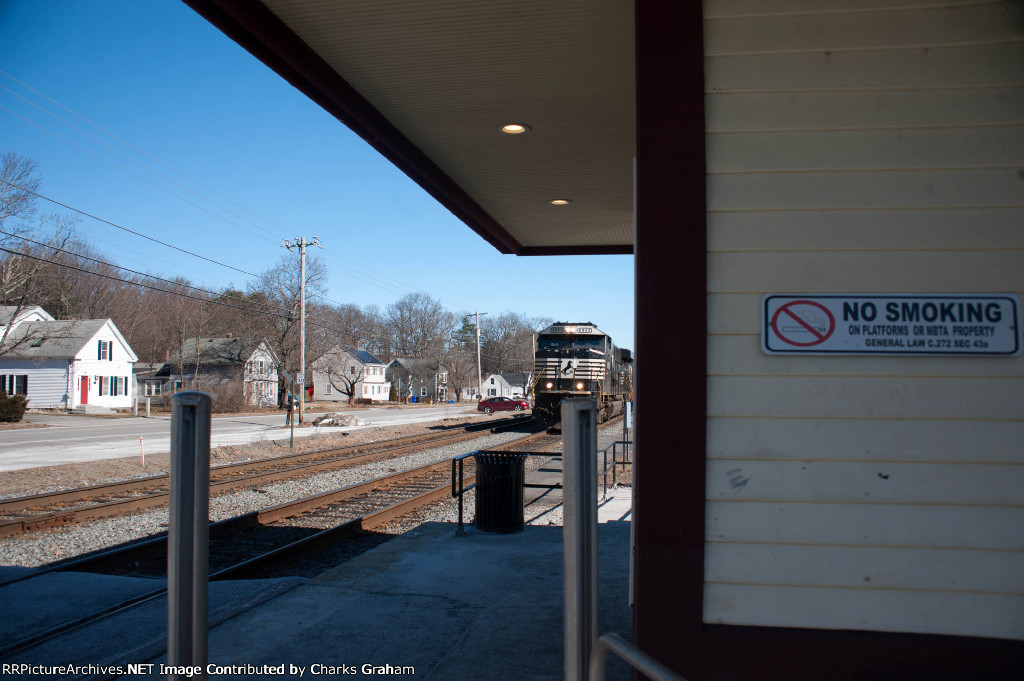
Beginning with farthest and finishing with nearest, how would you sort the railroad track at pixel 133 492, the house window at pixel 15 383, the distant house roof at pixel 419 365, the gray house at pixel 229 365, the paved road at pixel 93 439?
1. the distant house roof at pixel 419 365
2. the gray house at pixel 229 365
3. the house window at pixel 15 383
4. the paved road at pixel 93 439
5. the railroad track at pixel 133 492

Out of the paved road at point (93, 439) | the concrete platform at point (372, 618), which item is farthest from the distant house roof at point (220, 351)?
the concrete platform at point (372, 618)

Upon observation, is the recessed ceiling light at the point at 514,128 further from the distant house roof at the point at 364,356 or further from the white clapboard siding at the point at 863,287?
the distant house roof at the point at 364,356

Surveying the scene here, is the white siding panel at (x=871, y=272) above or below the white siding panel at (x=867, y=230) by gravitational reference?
below

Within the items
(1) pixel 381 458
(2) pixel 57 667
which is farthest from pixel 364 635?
(1) pixel 381 458

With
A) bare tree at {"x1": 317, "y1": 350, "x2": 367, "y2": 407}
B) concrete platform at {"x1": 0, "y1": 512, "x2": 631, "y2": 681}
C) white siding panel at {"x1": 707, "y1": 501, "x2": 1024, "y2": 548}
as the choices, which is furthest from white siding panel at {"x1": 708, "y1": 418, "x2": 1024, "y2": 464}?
bare tree at {"x1": 317, "y1": 350, "x2": 367, "y2": 407}

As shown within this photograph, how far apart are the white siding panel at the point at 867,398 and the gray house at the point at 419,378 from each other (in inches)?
3330

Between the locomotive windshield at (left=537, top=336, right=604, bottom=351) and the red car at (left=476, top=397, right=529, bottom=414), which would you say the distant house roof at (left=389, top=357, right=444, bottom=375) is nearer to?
the red car at (left=476, top=397, right=529, bottom=414)

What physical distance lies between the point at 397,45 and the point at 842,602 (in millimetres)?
3774

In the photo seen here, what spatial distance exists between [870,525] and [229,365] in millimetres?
62448

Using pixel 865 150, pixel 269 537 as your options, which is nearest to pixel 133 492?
pixel 269 537

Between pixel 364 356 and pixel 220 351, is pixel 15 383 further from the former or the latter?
pixel 364 356

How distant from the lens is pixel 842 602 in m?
2.96

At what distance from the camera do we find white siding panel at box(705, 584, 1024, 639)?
2.90 meters

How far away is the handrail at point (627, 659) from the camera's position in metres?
1.70
